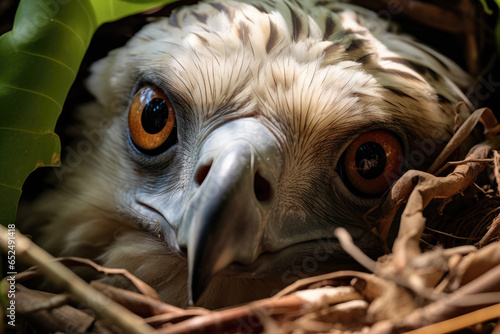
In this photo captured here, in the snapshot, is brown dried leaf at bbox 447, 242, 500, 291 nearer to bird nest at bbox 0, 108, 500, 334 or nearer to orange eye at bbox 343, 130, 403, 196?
bird nest at bbox 0, 108, 500, 334

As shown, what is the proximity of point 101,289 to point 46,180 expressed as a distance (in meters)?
0.88

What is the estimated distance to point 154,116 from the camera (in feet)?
5.05

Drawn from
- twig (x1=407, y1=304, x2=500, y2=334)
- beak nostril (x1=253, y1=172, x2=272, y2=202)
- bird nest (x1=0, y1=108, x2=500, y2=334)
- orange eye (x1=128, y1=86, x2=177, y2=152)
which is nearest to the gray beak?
beak nostril (x1=253, y1=172, x2=272, y2=202)

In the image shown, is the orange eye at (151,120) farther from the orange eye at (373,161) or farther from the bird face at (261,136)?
the orange eye at (373,161)

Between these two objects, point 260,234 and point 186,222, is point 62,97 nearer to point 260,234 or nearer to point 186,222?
point 186,222

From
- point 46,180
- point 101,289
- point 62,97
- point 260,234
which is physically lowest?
point 46,180

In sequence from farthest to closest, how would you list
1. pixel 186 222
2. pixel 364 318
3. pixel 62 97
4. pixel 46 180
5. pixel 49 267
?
pixel 46 180, pixel 62 97, pixel 186 222, pixel 364 318, pixel 49 267

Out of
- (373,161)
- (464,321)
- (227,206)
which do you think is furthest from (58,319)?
(373,161)

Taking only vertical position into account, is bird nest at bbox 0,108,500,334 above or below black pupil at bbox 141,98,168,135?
below

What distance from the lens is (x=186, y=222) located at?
3.95 ft

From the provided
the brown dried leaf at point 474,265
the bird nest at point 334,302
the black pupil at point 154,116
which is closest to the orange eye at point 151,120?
the black pupil at point 154,116

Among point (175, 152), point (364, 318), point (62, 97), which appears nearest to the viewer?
point (364, 318)

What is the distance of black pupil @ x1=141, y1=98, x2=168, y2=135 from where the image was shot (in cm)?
152

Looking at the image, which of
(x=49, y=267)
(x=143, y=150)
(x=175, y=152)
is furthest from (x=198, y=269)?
(x=143, y=150)
